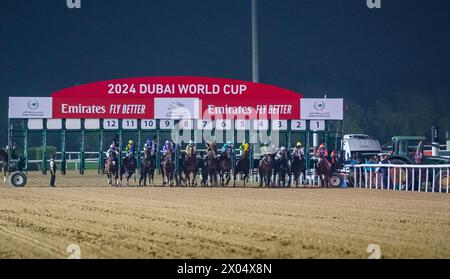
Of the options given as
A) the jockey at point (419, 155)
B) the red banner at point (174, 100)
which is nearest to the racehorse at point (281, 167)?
the red banner at point (174, 100)

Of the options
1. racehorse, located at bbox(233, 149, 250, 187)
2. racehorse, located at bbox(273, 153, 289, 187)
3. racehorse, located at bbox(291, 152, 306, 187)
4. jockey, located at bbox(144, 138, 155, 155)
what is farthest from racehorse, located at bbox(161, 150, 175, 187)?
racehorse, located at bbox(291, 152, 306, 187)

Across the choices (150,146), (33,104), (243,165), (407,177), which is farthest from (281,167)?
(33,104)

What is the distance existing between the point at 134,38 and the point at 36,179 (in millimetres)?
22426

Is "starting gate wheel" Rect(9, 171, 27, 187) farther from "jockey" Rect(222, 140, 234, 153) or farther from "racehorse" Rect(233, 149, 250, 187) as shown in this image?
"racehorse" Rect(233, 149, 250, 187)

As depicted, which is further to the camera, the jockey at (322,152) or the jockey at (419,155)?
the jockey at (322,152)

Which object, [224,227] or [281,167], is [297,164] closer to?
[281,167]

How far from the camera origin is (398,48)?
61.2 metres

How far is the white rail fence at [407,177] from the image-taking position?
28906 millimetres

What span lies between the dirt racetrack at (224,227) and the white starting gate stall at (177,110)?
11.4 meters

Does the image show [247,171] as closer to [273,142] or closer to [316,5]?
[273,142]

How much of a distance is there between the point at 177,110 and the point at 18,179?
5463mm

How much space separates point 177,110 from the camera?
115ft

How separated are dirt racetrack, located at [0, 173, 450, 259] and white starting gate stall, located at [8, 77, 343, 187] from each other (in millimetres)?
11406

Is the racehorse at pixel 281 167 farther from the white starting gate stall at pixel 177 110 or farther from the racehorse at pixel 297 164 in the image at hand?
the white starting gate stall at pixel 177 110
